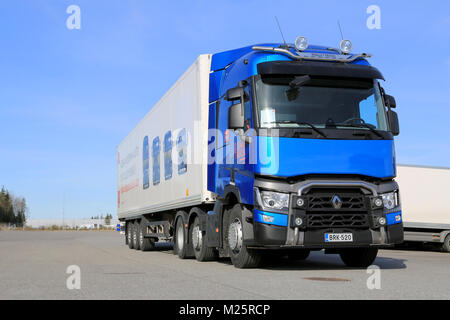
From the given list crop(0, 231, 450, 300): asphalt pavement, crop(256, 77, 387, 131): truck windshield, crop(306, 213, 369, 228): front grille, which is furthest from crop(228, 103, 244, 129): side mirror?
crop(0, 231, 450, 300): asphalt pavement

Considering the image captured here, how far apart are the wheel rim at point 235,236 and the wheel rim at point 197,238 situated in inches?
89.0

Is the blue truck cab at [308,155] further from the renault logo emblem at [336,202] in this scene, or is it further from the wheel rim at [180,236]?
the wheel rim at [180,236]

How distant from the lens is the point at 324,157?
9766 millimetres

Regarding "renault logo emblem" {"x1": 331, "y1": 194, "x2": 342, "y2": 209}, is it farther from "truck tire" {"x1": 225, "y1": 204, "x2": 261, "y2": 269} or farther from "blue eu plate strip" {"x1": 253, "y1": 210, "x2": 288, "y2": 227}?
"truck tire" {"x1": 225, "y1": 204, "x2": 261, "y2": 269}

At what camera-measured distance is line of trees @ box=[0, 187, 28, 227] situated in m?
141

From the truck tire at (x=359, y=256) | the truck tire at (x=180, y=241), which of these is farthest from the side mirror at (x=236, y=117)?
the truck tire at (x=180, y=241)

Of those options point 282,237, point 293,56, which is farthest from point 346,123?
point 282,237

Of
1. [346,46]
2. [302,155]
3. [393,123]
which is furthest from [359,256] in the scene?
[346,46]

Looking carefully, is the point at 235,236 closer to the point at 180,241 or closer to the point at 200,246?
the point at 200,246

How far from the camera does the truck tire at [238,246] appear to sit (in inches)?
412

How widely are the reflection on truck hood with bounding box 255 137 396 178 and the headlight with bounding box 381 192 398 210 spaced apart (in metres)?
0.32

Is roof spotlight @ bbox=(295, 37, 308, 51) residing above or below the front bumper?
above
